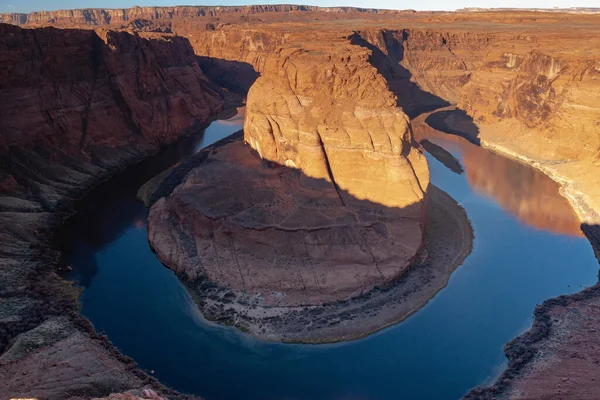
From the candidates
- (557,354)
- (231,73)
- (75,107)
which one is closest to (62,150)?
(75,107)

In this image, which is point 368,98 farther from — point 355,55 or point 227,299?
point 227,299

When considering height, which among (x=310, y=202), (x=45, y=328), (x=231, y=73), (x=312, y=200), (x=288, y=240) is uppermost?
(x=231, y=73)

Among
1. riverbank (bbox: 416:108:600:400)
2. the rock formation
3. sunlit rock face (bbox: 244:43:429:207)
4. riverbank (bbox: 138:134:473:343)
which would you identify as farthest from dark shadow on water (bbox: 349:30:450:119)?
riverbank (bbox: 416:108:600:400)

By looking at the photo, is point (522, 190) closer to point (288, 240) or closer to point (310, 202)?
point (310, 202)

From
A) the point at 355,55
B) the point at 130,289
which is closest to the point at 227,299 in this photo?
the point at 130,289

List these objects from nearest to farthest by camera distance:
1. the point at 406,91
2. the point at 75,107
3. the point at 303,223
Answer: the point at 303,223, the point at 75,107, the point at 406,91

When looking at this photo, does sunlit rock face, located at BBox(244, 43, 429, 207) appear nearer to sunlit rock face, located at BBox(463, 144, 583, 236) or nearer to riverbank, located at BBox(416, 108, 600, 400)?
riverbank, located at BBox(416, 108, 600, 400)

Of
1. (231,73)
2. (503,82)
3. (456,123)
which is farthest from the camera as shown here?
(231,73)
